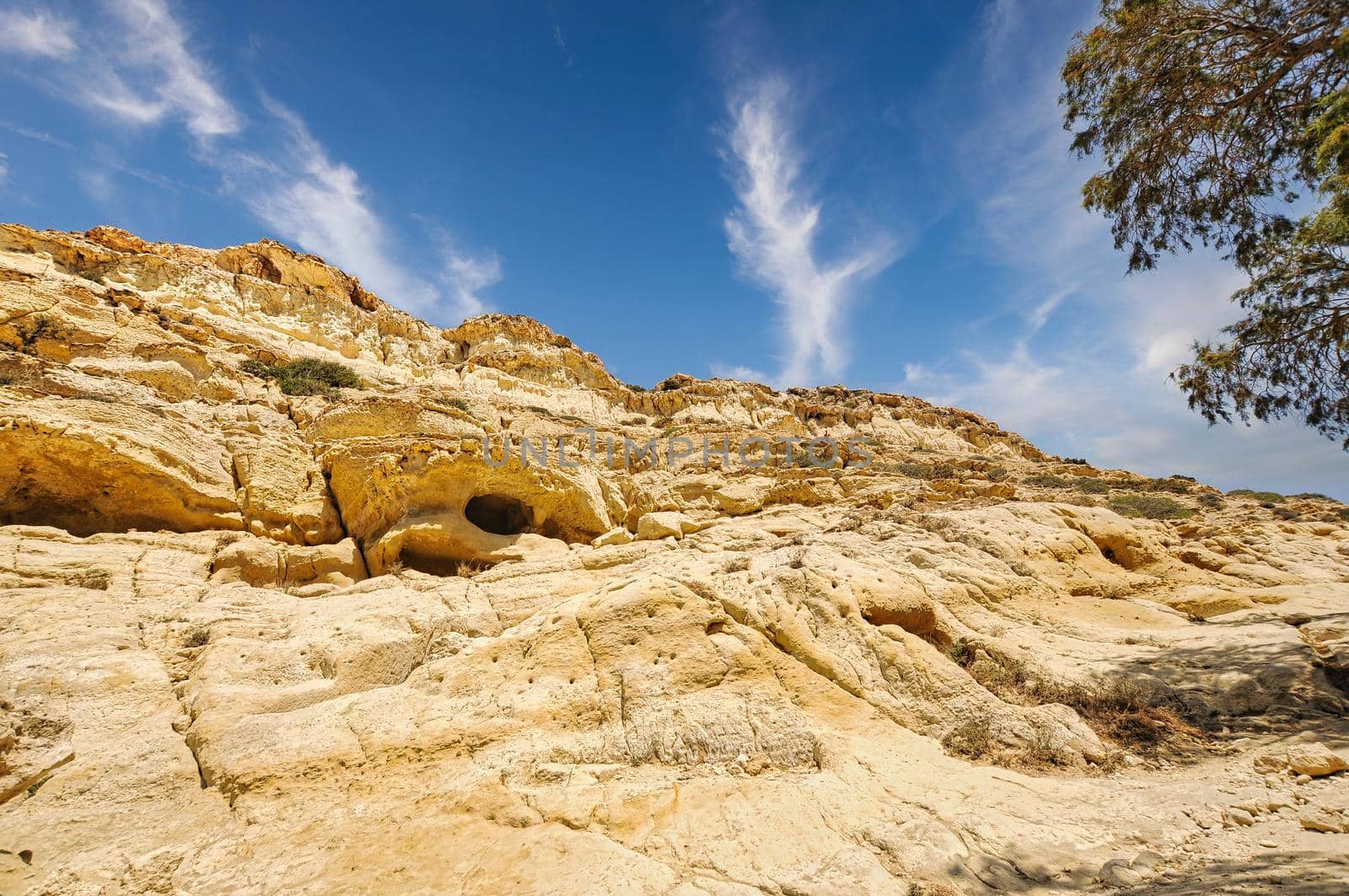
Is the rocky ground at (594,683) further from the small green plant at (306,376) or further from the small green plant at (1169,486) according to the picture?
the small green plant at (1169,486)

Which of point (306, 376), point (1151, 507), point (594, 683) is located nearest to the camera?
point (594, 683)

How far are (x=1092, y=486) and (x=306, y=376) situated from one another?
1265 inches

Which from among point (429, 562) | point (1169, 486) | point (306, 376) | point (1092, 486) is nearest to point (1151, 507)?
point (1092, 486)

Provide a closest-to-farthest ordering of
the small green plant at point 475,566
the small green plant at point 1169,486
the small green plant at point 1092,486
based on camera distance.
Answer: the small green plant at point 475,566, the small green plant at point 1092,486, the small green plant at point 1169,486

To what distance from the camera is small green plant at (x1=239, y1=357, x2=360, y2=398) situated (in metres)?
19.7

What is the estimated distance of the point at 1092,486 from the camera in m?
22.3

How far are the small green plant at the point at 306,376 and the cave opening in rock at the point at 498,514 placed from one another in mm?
8851

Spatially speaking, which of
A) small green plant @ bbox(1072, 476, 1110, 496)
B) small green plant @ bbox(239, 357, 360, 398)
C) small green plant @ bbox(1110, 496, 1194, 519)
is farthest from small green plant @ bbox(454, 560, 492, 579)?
small green plant @ bbox(1072, 476, 1110, 496)

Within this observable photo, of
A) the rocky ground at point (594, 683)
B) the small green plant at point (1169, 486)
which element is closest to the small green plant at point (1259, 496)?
the small green plant at point (1169, 486)

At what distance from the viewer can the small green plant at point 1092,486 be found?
21.2m

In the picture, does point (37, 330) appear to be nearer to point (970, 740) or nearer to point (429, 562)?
point (429, 562)

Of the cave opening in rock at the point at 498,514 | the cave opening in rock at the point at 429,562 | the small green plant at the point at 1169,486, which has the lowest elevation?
the cave opening in rock at the point at 429,562

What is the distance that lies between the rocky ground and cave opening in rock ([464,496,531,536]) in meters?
0.27

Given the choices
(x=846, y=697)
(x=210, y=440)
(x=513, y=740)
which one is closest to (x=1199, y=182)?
(x=846, y=697)
